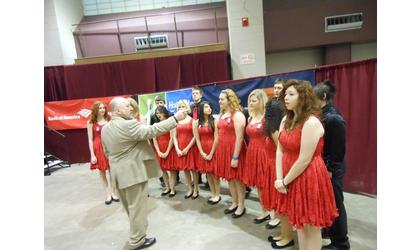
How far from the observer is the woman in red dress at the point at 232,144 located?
278 cm

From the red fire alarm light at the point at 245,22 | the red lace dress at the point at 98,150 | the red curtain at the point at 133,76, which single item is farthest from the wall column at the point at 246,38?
the red lace dress at the point at 98,150

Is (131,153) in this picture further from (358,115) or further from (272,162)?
(358,115)

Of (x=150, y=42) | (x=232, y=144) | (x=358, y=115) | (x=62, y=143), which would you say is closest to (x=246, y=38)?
(x=150, y=42)

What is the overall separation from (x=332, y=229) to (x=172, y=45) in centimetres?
649

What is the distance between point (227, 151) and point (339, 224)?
1.28m

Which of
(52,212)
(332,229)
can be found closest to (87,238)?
(52,212)

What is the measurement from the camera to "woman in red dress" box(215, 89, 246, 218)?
9.11ft

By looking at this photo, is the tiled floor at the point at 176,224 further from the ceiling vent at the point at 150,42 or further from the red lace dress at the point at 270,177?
the ceiling vent at the point at 150,42

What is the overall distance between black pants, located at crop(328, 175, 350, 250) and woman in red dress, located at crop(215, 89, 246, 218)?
1.01 metres

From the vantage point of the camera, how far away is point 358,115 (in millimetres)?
3184

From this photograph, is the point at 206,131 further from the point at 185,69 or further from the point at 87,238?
the point at 185,69

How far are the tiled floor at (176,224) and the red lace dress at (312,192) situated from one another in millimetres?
851

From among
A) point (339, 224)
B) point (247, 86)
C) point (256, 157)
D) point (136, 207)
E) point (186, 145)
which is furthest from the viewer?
point (247, 86)

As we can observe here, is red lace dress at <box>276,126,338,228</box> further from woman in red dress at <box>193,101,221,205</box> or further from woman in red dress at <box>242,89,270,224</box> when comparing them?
woman in red dress at <box>193,101,221,205</box>
